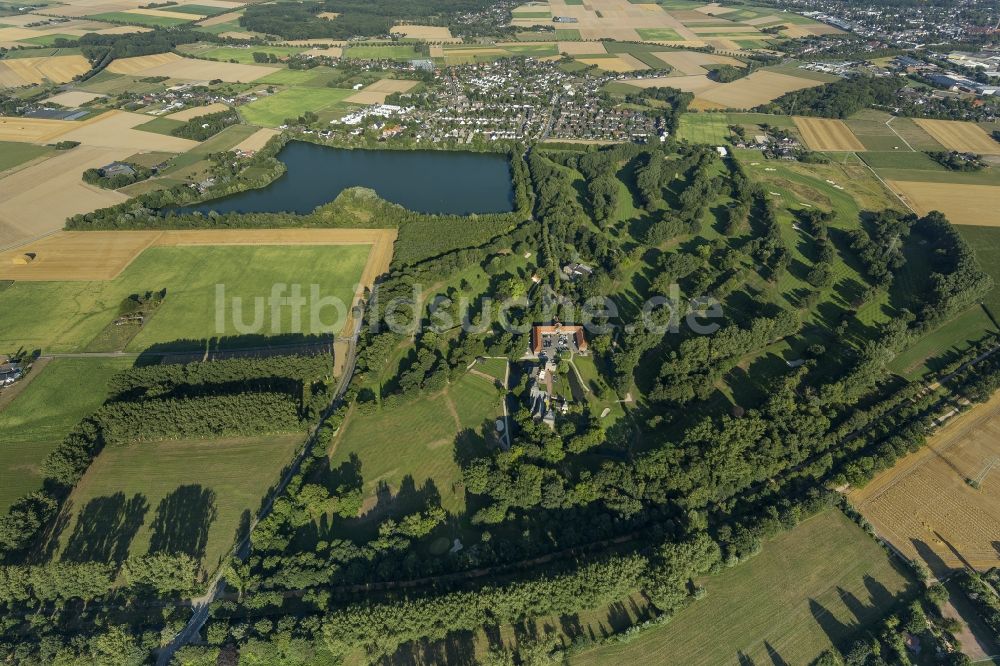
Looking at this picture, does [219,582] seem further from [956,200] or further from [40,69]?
[40,69]

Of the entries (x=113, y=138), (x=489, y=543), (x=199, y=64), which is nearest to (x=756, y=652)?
(x=489, y=543)

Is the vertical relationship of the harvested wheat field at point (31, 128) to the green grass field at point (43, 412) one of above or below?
above

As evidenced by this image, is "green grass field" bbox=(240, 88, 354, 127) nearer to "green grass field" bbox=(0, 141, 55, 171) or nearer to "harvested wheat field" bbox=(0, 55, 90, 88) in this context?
"green grass field" bbox=(0, 141, 55, 171)

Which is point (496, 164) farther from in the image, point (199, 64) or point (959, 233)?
point (199, 64)

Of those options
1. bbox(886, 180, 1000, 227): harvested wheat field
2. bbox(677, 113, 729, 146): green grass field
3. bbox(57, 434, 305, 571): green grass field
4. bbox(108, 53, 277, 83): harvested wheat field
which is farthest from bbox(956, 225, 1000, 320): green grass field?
bbox(108, 53, 277, 83): harvested wheat field

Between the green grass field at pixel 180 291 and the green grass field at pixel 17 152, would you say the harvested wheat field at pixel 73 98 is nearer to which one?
the green grass field at pixel 17 152

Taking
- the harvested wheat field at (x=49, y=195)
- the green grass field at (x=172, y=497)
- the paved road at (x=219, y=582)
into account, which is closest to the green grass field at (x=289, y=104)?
the harvested wheat field at (x=49, y=195)
